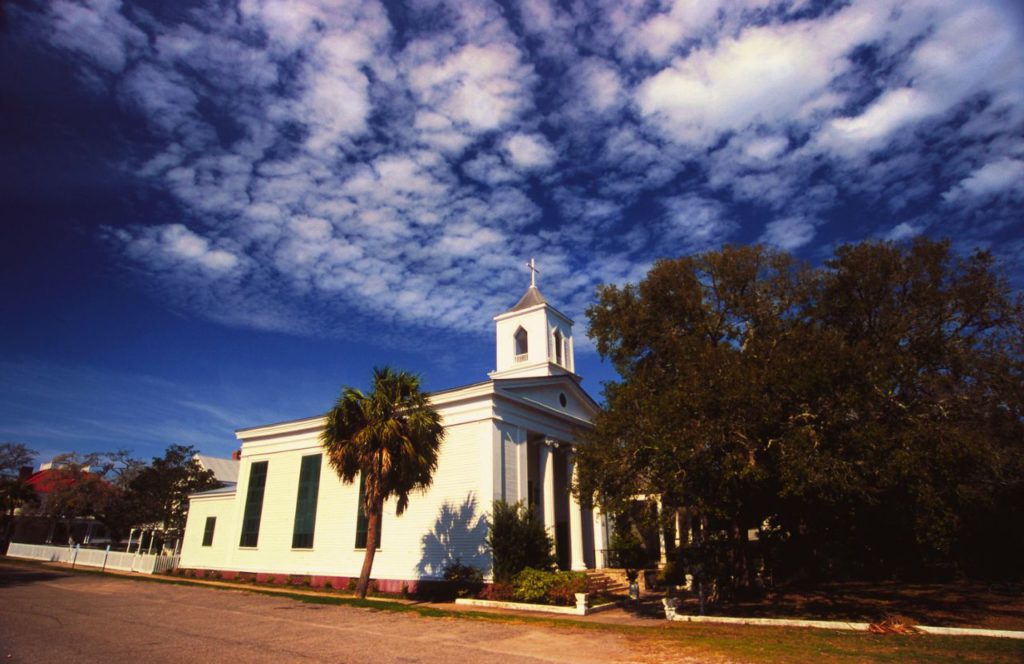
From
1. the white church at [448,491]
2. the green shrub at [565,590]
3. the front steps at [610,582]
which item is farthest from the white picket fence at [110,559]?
the green shrub at [565,590]

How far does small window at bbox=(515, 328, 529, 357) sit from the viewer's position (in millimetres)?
36250

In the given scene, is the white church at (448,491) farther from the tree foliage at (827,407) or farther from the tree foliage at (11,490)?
the tree foliage at (11,490)

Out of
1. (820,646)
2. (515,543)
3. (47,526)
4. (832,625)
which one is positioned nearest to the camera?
(820,646)

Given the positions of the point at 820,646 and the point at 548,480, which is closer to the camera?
the point at 820,646

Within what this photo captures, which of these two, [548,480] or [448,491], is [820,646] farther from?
[548,480]

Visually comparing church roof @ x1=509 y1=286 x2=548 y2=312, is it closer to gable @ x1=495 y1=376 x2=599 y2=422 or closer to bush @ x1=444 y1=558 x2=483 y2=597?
gable @ x1=495 y1=376 x2=599 y2=422

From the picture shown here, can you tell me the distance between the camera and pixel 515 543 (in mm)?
23219

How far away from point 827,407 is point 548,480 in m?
15.4

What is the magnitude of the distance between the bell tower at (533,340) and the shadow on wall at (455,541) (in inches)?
413

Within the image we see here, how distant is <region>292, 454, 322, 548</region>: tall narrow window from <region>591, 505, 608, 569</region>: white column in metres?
15.8

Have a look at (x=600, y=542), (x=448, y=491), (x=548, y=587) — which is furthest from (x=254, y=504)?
(x=548, y=587)

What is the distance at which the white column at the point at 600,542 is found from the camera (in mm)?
33781

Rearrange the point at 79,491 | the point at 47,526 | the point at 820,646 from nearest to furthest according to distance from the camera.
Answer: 1. the point at 820,646
2. the point at 79,491
3. the point at 47,526

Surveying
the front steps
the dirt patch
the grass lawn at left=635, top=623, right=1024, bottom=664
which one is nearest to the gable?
the front steps
